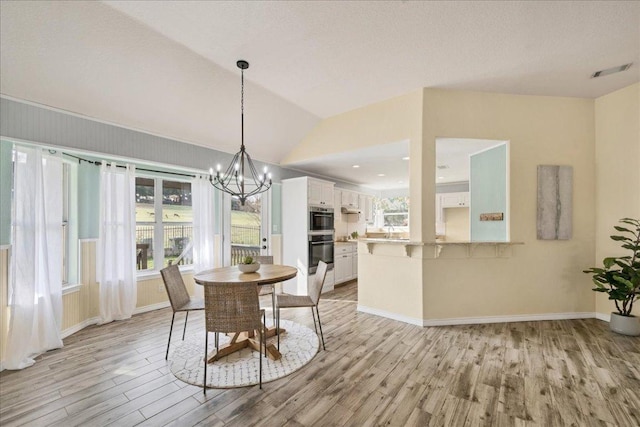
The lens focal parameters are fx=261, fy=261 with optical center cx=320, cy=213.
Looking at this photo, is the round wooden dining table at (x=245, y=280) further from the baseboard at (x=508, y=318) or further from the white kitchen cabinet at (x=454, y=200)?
the white kitchen cabinet at (x=454, y=200)

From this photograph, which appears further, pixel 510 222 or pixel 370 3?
pixel 510 222

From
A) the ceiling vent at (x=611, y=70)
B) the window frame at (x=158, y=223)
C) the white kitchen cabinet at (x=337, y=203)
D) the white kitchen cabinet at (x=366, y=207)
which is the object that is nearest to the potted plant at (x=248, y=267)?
the window frame at (x=158, y=223)

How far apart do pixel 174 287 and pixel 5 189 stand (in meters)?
1.81

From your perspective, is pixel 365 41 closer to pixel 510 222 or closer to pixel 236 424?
pixel 510 222

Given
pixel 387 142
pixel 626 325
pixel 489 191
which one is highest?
pixel 387 142

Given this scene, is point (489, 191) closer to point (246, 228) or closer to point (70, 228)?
point (246, 228)

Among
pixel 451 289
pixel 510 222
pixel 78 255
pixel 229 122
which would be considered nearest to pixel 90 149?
pixel 78 255

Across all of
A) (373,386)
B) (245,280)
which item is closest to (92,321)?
(245,280)

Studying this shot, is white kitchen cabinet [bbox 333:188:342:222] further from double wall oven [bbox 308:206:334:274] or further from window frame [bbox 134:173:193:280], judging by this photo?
window frame [bbox 134:173:193:280]

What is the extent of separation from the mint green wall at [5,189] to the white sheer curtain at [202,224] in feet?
6.42

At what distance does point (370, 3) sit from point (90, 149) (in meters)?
3.44

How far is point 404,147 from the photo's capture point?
386 centimetres

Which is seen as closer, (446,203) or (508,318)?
(508,318)

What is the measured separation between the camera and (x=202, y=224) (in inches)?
168
